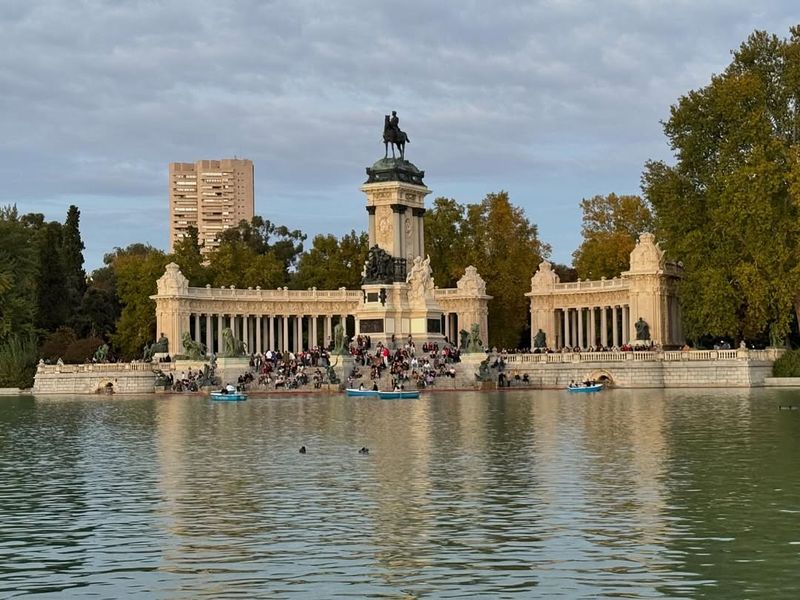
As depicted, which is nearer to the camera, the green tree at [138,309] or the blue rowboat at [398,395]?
the blue rowboat at [398,395]

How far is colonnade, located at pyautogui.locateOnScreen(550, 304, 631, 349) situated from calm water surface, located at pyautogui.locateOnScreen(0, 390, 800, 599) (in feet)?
168

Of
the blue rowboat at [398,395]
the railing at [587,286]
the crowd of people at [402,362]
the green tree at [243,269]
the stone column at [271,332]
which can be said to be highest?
the green tree at [243,269]

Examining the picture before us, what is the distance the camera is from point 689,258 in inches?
3172

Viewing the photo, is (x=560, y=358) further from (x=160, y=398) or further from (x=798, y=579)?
(x=798, y=579)

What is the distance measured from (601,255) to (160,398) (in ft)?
142

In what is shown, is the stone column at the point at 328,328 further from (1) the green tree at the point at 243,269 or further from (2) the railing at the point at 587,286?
(2) the railing at the point at 587,286

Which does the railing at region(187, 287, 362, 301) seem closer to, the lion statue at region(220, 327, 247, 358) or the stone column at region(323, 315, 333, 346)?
the stone column at region(323, 315, 333, 346)

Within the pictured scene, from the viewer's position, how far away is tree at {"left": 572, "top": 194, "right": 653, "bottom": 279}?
106 meters

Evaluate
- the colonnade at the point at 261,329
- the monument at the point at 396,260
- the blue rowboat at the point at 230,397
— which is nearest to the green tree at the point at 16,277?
the colonnade at the point at 261,329

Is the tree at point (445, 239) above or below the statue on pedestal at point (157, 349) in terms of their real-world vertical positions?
above

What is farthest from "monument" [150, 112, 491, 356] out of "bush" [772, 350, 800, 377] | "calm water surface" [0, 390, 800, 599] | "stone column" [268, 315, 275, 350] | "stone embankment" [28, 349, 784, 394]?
"calm water surface" [0, 390, 800, 599]

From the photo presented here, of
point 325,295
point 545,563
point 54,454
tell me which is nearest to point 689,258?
point 325,295

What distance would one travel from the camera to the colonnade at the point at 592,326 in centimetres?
9744

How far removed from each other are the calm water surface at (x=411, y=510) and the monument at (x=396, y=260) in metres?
41.4
